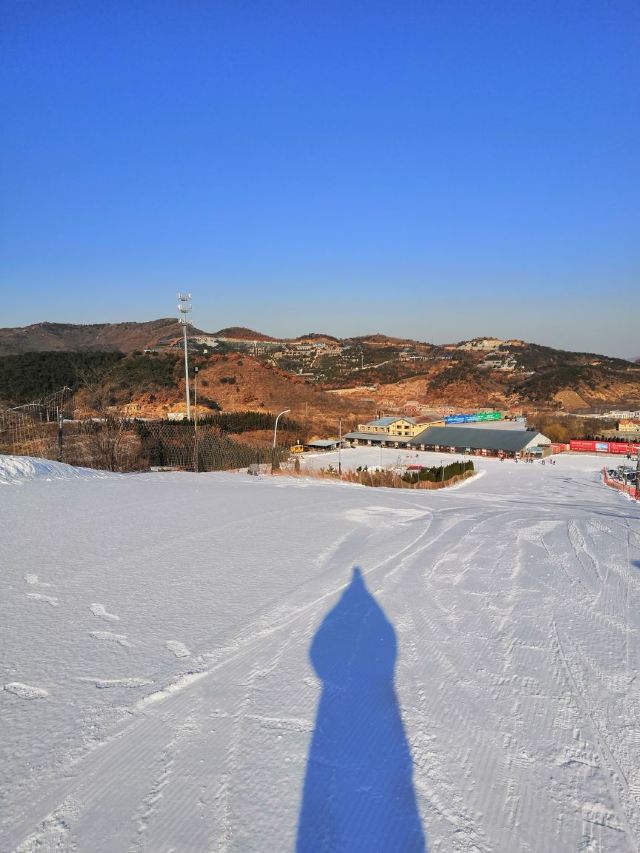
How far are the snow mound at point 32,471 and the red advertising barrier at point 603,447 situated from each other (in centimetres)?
4620

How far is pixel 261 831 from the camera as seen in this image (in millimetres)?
2420

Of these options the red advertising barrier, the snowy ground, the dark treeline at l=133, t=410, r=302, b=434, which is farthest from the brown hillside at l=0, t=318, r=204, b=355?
the snowy ground

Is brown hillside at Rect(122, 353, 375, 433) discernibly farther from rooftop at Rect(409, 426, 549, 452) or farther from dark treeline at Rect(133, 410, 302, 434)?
rooftop at Rect(409, 426, 549, 452)

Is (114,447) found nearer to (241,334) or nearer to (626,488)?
(626,488)

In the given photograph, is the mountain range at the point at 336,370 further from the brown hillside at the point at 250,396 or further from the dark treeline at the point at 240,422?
the dark treeline at the point at 240,422

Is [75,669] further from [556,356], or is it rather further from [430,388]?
[556,356]

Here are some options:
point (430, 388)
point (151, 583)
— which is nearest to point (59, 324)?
point (430, 388)

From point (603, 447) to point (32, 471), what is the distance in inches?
1934

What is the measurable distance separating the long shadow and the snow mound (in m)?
8.98

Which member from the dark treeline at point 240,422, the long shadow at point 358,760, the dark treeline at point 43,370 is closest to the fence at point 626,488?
the long shadow at point 358,760

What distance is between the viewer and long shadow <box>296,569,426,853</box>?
7.94 feet

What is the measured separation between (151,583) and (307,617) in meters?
1.66

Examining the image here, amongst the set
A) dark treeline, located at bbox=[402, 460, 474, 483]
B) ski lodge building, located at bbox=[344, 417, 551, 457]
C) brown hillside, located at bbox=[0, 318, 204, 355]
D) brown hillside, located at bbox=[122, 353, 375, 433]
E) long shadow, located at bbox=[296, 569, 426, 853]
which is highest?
brown hillside, located at bbox=[0, 318, 204, 355]

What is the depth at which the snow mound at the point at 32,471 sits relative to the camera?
11164 millimetres
